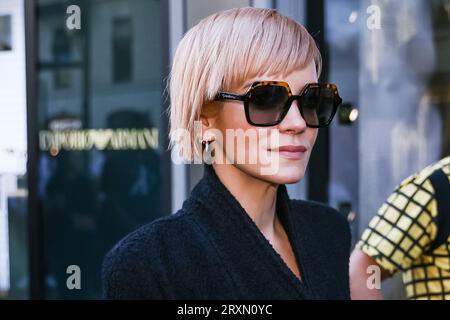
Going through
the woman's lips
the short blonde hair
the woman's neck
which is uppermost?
the short blonde hair

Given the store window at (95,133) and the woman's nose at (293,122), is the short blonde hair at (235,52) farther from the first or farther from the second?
the store window at (95,133)

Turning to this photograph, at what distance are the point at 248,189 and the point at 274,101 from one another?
20 cm

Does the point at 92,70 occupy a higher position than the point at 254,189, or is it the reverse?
the point at 92,70

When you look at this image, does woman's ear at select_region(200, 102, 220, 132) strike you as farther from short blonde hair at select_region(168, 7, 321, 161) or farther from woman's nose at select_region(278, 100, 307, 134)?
woman's nose at select_region(278, 100, 307, 134)

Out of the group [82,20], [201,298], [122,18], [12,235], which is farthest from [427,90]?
[12,235]

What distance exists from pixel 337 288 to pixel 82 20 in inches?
105

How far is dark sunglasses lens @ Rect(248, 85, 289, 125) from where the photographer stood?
1135mm

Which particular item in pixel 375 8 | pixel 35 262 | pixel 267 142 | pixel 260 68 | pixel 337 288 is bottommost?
pixel 35 262

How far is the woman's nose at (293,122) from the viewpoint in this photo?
1159 millimetres

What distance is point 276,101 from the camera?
3.75ft

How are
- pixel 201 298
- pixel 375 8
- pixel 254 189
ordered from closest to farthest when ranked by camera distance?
pixel 201 298
pixel 254 189
pixel 375 8

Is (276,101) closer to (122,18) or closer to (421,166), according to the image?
(421,166)

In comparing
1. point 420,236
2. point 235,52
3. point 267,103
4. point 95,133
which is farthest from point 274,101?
point 95,133

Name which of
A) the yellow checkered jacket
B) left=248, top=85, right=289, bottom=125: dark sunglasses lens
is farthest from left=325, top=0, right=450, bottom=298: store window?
left=248, top=85, right=289, bottom=125: dark sunglasses lens
